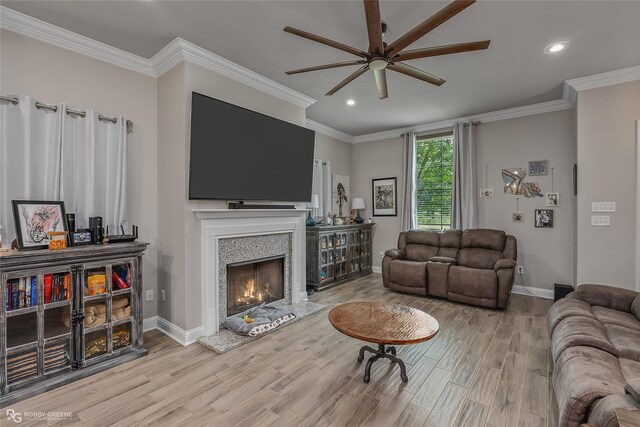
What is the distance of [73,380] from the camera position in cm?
225

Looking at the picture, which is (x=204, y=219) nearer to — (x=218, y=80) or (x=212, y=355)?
(x=212, y=355)

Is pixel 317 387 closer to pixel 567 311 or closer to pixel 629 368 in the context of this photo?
pixel 629 368

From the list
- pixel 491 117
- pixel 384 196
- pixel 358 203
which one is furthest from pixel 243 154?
pixel 491 117

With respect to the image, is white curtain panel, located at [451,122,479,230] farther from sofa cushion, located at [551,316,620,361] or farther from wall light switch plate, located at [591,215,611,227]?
sofa cushion, located at [551,316,620,361]

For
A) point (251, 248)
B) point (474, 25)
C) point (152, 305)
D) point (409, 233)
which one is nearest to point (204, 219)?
point (251, 248)

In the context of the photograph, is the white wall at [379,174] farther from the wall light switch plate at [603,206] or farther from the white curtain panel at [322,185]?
the wall light switch plate at [603,206]

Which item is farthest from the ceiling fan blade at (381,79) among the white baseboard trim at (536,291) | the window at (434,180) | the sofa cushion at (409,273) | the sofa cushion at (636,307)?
the white baseboard trim at (536,291)

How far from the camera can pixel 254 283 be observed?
3.72 m

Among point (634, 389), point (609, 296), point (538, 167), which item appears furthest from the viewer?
point (538, 167)

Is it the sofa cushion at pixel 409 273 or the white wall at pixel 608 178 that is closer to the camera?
the white wall at pixel 608 178

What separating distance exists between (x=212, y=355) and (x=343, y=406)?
52.5 inches

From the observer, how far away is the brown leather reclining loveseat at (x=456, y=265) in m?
3.87

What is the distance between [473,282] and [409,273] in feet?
2.88

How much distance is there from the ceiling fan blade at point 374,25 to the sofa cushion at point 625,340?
103 inches
